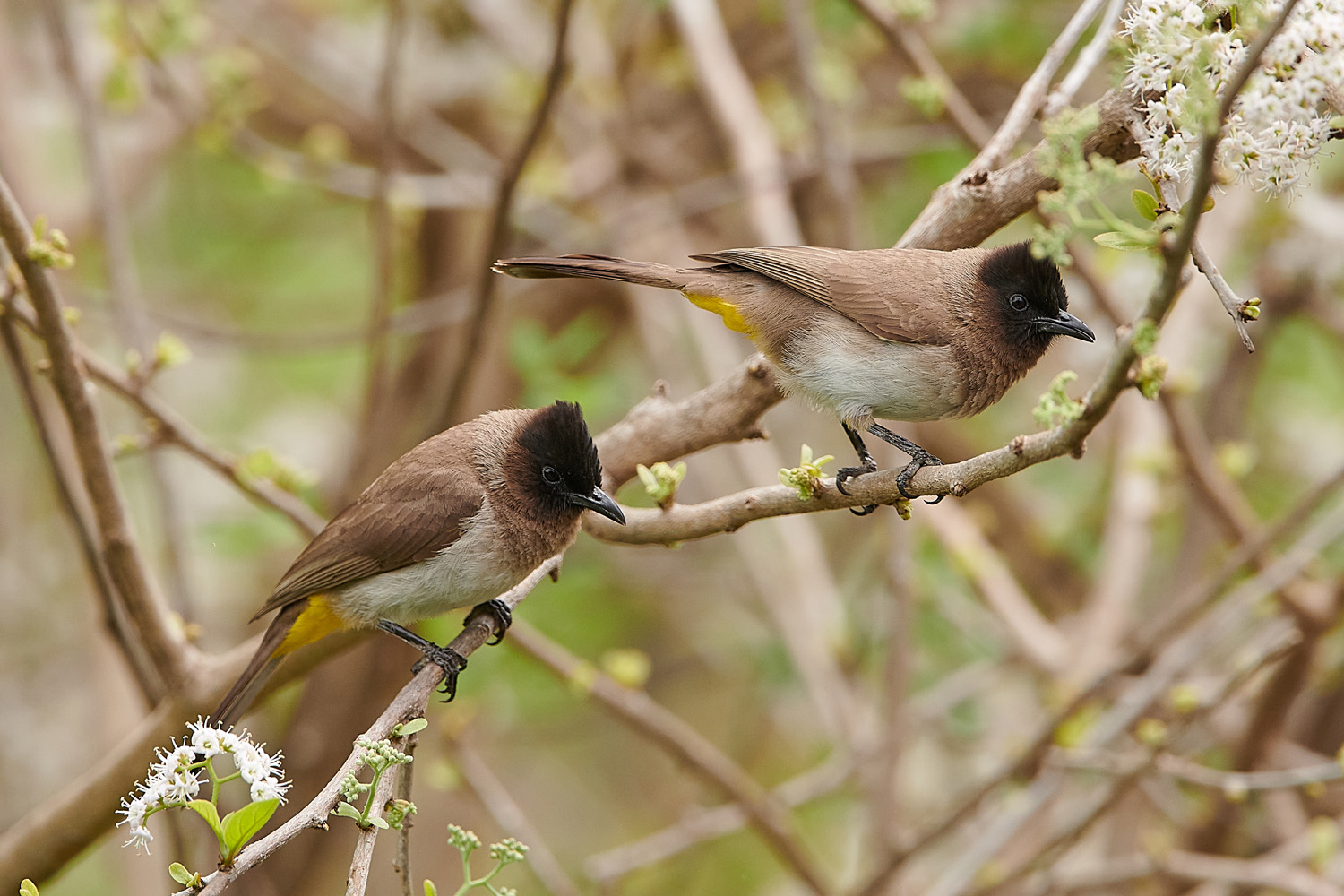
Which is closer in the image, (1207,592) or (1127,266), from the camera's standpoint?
(1207,592)

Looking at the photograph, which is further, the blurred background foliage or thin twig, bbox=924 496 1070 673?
the blurred background foliage

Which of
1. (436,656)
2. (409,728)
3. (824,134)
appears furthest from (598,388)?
(409,728)

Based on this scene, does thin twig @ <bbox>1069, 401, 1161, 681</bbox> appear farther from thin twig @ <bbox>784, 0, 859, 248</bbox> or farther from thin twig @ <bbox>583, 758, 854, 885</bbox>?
thin twig @ <bbox>784, 0, 859, 248</bbox>

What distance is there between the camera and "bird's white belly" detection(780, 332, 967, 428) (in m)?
3.12

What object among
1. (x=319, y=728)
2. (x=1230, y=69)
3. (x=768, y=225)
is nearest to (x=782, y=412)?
(x=768, y=225)

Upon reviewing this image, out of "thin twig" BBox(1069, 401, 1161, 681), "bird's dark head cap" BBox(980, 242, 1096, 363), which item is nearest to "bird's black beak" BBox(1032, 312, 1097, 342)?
"bird's dark head cap" BBox(980, 242, 1096, 363)

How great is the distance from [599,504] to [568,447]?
0.64 ft

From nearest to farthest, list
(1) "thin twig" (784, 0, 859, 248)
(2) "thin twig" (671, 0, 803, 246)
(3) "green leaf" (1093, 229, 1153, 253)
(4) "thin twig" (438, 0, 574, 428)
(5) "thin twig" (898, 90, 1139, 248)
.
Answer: (3) "green leaf" (1093, 229, 1153, 253) < (5) "thin twig" (898, 90, 1139, 248) < (4) "thin twig" (438, 0, 574, 428) < (1) "thin twig" (784, 0, 859, 248) < (2) "thin twig" (671, 0, 803, 246)

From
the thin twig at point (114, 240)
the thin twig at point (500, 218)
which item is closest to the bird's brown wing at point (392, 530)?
the thin twig at point (500, 218)

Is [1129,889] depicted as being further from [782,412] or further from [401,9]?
[401,9]

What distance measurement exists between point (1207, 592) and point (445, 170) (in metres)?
4.54

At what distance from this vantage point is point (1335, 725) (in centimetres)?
583

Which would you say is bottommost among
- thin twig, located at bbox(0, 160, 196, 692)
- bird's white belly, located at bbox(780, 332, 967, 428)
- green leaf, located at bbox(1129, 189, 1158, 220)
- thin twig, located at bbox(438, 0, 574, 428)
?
green leaf, located at bbox(1129, 189, 1158, 220)

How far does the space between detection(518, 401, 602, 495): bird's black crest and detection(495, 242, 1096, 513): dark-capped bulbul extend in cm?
43
